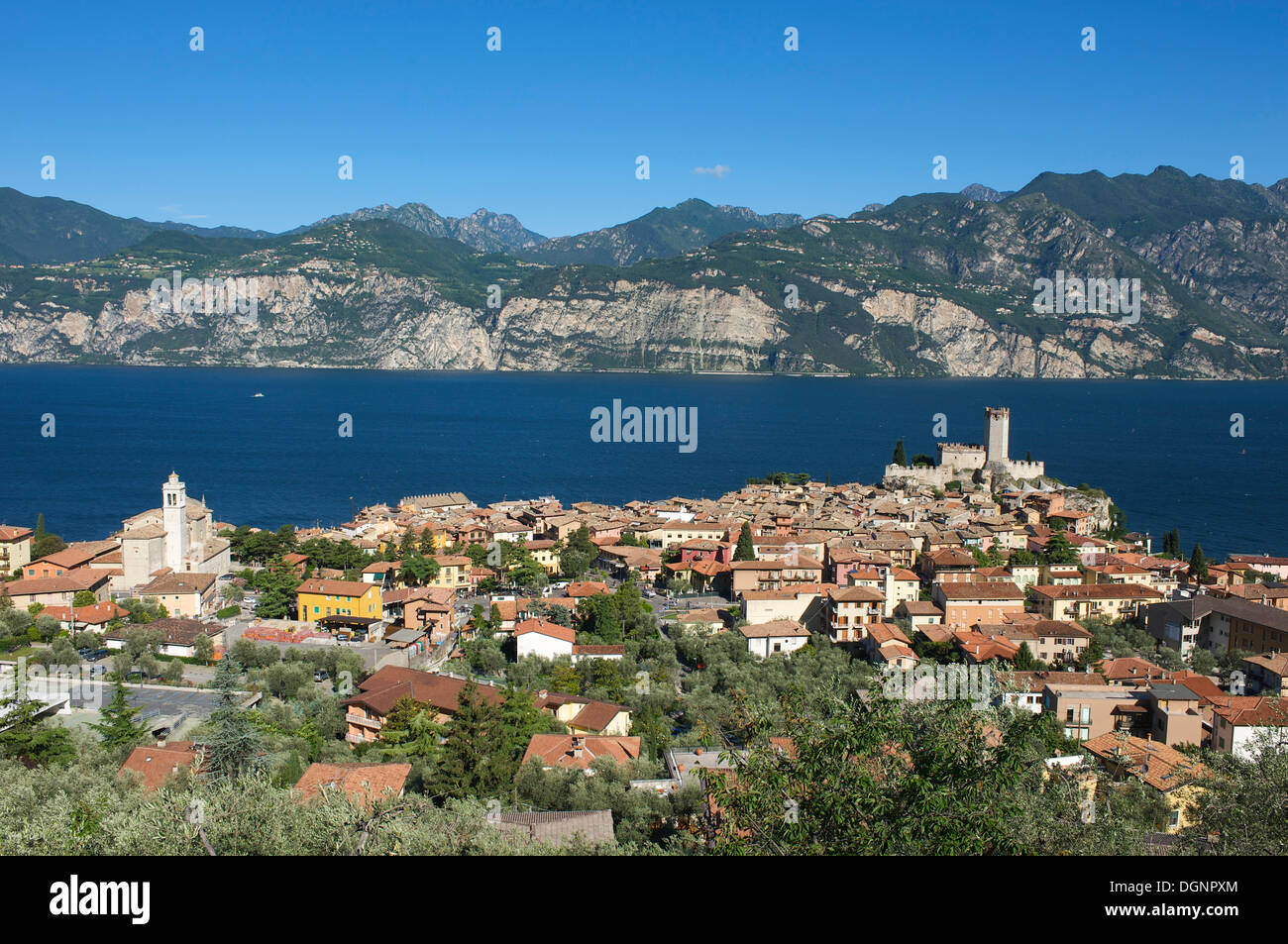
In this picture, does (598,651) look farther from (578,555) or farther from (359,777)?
(578,555)

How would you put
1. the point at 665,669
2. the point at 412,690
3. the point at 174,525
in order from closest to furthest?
1. the point at 412,690
2. the point at 665,669
3. the point at 174,525

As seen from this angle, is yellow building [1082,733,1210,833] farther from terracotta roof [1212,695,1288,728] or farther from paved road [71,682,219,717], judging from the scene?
paved road [71,682,219,717]

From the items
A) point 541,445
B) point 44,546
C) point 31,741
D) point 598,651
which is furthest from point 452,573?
point 541,445

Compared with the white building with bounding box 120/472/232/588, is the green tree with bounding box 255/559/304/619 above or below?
below

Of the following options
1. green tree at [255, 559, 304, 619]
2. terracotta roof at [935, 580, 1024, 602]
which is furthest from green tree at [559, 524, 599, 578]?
terracotta roof at [935, 580, 1024, 602]

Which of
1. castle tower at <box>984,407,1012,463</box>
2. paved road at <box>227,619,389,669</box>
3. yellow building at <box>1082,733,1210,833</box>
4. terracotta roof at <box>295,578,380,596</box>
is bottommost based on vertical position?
paved road at <box>227,619,389,669</box>
